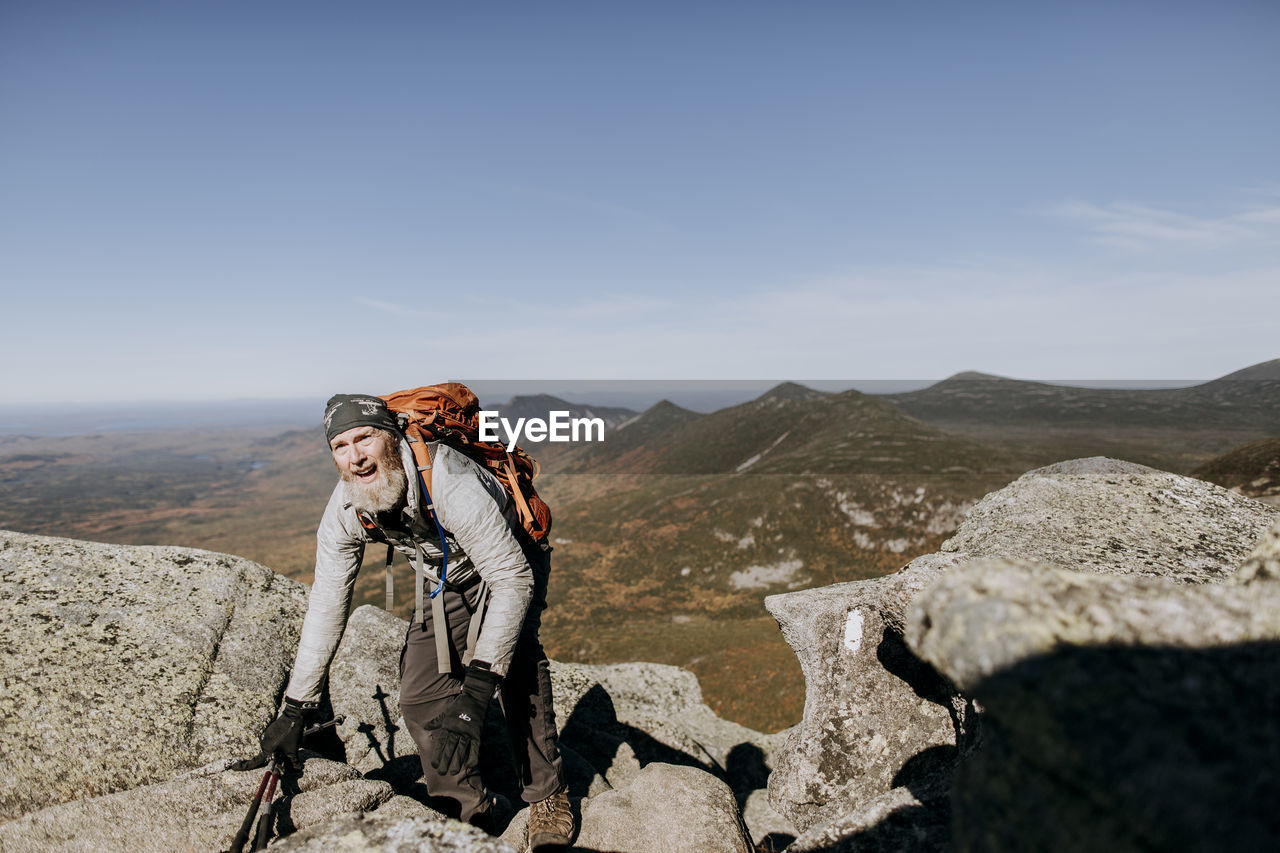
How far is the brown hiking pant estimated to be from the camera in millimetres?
7234

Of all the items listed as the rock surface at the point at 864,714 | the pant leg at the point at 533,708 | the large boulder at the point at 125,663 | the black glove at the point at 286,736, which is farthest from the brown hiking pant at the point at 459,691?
the rock surface at the point at 864,714

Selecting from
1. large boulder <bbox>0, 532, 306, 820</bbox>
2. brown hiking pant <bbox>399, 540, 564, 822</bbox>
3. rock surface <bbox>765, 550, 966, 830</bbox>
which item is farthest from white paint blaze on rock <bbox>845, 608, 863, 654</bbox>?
large boulder <bbox>0, 532, 306, 820</bbox>

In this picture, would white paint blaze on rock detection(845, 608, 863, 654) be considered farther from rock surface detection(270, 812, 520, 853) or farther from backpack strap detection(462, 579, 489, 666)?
rock surface detection(270, 812, 520, 853)

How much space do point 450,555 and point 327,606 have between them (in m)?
1.62

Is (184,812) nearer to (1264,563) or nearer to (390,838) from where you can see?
(390,838)

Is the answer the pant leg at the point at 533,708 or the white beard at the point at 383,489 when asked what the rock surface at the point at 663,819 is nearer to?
the pant leg at the point at 533,708

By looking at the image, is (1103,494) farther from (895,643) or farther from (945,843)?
(945,843)

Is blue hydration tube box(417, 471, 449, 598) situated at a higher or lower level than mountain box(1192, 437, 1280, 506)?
higher

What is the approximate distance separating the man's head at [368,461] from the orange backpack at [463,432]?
357 millimetres

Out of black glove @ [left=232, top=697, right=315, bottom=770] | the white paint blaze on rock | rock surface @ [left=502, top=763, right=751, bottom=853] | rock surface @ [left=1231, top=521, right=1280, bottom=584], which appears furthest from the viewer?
the white paint blaze on rock

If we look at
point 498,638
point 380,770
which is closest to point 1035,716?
point 498,638

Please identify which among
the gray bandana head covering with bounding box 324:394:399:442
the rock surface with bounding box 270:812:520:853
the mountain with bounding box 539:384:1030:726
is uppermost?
the gray bandana head covering with bounding box 324:394:399:442

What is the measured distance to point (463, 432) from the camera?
7.81m

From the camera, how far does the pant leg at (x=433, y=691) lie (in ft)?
23.6
